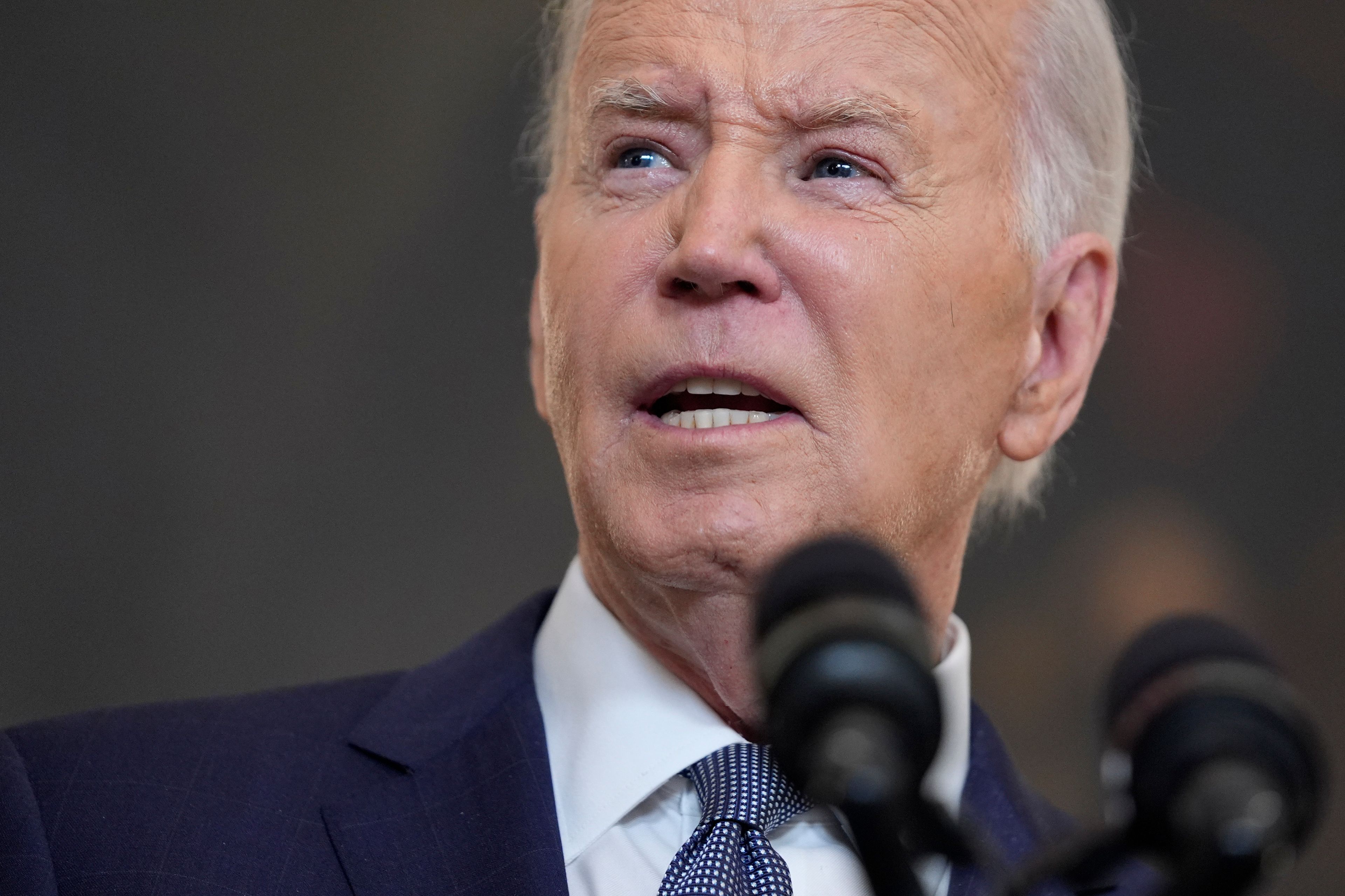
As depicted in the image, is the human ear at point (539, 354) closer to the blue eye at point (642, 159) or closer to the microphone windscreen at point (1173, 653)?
the blue eye at point (642, 159)

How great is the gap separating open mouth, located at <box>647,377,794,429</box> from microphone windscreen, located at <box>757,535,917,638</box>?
61 cm

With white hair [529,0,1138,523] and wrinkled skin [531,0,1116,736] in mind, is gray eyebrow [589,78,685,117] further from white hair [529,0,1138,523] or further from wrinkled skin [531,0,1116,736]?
white hair [529,0,1138,523]

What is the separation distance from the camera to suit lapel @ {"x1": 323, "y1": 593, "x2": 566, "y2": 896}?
1.46 m

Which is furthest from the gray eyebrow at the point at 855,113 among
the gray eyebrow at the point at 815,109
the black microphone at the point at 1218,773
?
the black microphone at the point at 1218,773

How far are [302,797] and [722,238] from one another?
0.72 metres

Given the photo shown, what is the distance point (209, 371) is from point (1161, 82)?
6.65 feet

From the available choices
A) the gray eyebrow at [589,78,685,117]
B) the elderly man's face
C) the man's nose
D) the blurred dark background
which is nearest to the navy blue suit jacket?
the elderly man's face

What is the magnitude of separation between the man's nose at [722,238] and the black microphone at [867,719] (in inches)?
28.0

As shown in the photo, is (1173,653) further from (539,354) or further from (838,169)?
(539,354)

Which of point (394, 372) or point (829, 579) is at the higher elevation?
point (829, 579)

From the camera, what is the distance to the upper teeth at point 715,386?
1526mm

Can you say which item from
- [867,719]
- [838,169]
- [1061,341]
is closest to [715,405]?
[838,169]

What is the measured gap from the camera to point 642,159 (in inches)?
67.4

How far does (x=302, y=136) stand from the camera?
2988 millimetres
